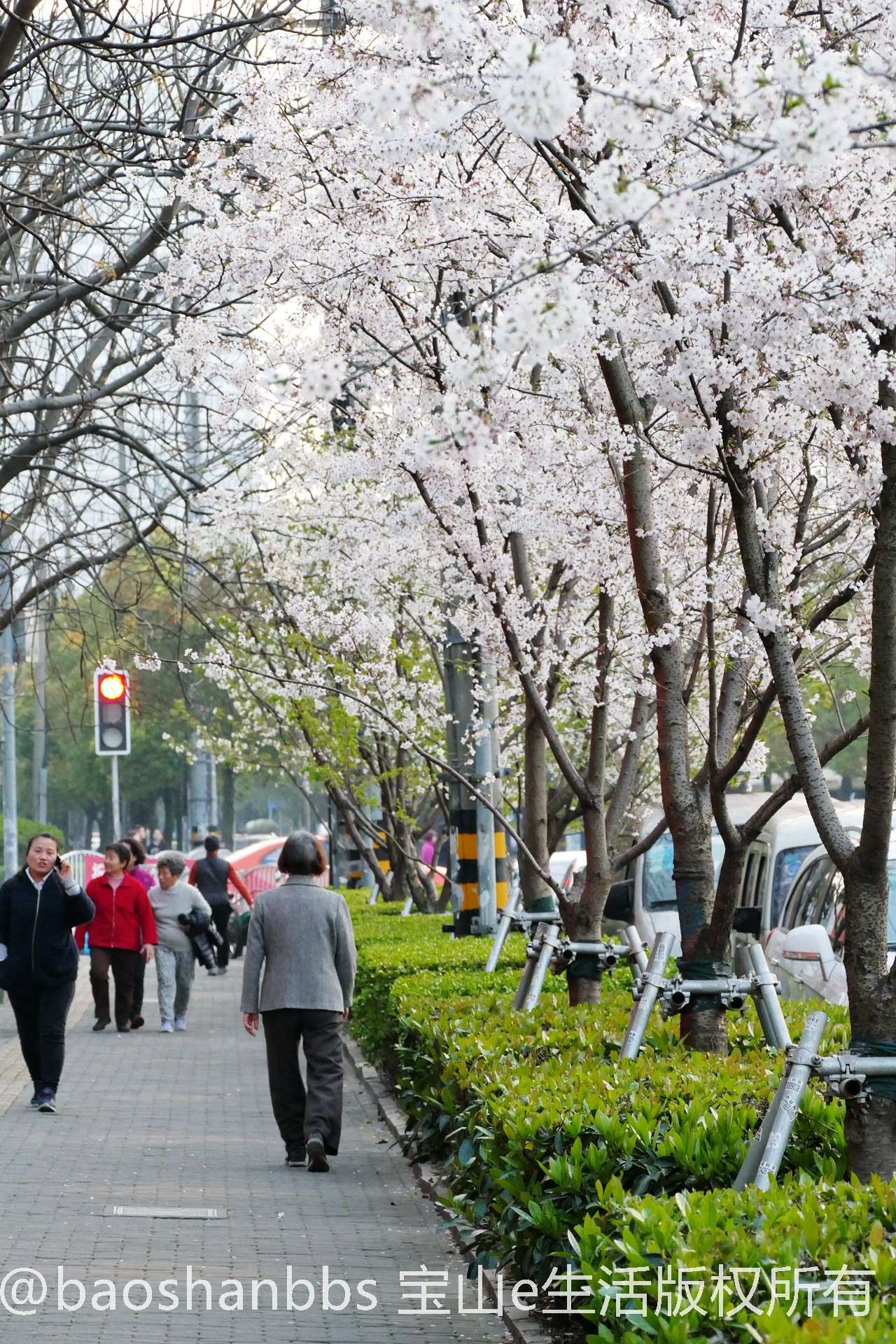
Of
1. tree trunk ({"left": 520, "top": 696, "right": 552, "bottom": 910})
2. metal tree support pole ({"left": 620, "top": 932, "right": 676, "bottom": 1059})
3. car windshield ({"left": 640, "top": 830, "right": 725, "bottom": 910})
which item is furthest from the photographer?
car windshield ({"left": 640, "top": 830, "right": 725, "bottom": 910})

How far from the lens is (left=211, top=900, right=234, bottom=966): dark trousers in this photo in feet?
79.7

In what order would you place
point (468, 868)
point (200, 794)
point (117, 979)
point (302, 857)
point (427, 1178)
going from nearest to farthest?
point (427, 1178) → point (302, 857) → point (468, 868) → point (117, 979) → point (200, 794)

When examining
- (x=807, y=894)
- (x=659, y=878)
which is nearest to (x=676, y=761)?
(x=807, y=894)

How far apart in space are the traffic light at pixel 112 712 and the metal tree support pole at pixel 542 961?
894cm

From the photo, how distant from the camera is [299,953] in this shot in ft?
33.7

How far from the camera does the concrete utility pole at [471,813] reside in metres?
15.4

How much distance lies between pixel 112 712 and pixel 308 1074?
921cm

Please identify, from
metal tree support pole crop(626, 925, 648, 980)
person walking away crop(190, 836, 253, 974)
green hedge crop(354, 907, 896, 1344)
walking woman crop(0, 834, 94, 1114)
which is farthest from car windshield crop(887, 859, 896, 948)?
person walking away crop(190, 836, 253, 974)

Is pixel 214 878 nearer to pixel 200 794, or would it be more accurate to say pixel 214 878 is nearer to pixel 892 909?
pixel 892 909

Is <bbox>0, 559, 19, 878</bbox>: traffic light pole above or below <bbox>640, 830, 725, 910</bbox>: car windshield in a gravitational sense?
above

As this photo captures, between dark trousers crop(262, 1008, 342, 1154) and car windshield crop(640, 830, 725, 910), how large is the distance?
31.7 ft

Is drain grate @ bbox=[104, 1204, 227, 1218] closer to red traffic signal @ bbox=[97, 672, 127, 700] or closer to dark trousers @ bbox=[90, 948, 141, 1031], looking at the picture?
dark trousers @ bbox=[90, 948, 141, 1031]

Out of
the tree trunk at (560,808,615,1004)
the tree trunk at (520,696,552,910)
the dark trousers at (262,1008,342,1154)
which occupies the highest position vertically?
the tree trunk at (520,696,552,910)

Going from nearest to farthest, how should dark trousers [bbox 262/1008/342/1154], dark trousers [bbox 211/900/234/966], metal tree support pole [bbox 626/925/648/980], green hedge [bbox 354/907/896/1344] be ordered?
1. green hedge [bbox 354/907/896/1344]
2. metal tree support pole [bbox 626/925/648/980]
3. dark trousers [bbox 262/1008/342/1154]
4. dark trousers [bbox 211/900/234/966]
